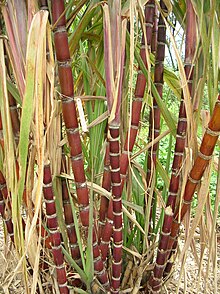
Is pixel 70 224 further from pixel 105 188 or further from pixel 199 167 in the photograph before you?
pixel 199 167

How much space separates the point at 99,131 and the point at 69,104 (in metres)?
0.18

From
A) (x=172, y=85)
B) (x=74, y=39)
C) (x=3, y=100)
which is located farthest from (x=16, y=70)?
(x=172, y=85)

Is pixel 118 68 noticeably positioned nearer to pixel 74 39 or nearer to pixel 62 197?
pixel 74 39

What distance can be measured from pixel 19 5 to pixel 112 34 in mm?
133

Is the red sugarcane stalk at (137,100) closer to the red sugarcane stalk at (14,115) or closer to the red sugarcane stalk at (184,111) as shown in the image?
the red sugarcane stalk at (184,111)

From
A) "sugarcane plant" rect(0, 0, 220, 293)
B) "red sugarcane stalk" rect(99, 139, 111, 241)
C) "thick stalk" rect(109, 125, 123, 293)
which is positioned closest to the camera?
"sugarcane plant" rect(0, 0, 220, 293)

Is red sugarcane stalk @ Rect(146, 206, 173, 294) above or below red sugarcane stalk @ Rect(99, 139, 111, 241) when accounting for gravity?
below

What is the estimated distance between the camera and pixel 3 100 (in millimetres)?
561

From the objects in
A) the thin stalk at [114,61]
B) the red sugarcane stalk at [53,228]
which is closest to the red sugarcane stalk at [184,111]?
the thin stalk at [114,61]

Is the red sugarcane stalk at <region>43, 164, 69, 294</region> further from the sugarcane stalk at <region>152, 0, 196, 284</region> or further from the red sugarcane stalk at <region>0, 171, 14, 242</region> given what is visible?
the sugarcane stalk at <region>152, 0, 196, 284</region>

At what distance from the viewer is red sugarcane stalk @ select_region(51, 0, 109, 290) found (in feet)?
1.98

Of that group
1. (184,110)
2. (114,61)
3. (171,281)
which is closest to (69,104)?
(114,61)

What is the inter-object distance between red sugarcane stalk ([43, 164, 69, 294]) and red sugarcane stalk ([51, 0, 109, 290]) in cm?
5

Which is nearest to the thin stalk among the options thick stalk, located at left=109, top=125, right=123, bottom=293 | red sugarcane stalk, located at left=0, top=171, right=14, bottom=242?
thick stalk, located at left=109, top=125, right=123, bottom=293
